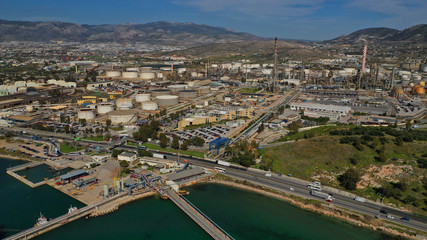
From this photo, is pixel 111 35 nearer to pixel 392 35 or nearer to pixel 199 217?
pixel 392 35

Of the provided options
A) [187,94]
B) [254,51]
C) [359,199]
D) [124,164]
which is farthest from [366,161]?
[254,51]

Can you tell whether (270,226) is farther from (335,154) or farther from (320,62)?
(320,62)

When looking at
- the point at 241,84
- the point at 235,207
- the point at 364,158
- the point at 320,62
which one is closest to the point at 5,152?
the point at 235,207

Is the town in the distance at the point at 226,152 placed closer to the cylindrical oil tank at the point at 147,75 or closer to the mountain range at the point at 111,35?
the cylindrical oil tank at the point at 147,75

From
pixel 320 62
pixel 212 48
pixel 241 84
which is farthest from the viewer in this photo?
pixel 212 48

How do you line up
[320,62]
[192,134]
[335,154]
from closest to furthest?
1. [335,154]
2. [192,134]
3. [320,62]

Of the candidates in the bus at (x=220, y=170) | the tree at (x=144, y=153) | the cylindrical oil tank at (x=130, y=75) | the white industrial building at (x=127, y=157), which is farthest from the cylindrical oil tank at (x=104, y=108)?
the cylindrical oil tank at (x=130, y=75)

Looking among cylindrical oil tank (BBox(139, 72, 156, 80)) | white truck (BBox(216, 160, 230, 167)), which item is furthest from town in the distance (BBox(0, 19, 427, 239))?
cylindrical oil tank (BBox(139, 72, 156, 80))
